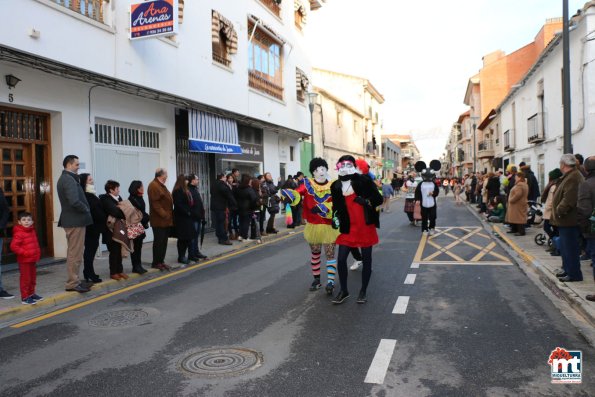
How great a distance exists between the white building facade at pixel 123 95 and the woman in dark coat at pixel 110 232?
263 centimetres

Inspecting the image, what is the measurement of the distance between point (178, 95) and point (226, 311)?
871cm

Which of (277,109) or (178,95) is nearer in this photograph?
(178,95)

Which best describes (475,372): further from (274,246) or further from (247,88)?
(247,88)

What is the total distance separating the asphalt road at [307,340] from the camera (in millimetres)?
3730

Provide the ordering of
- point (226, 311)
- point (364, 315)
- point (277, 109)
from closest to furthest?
point (364, 315)
point (226, 311)
point (277, 109)

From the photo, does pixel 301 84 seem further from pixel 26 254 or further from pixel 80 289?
pixel 26 254

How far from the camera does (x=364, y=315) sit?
18.4 ft

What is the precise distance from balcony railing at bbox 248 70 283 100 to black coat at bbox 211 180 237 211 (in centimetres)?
764

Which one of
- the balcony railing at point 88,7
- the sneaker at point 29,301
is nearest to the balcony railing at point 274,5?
the balcony railing at point 88,7

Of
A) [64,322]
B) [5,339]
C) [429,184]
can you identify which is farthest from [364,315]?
[429,184]

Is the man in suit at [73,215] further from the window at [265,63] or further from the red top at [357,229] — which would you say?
the window at [265,63]

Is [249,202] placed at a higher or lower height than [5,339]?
higher

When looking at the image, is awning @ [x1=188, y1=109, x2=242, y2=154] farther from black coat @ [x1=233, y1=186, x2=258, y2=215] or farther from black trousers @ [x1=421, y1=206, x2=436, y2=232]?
black trousers @ [x1=421, y1=206, x2=436, y2=232]

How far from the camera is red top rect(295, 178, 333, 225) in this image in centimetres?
654
